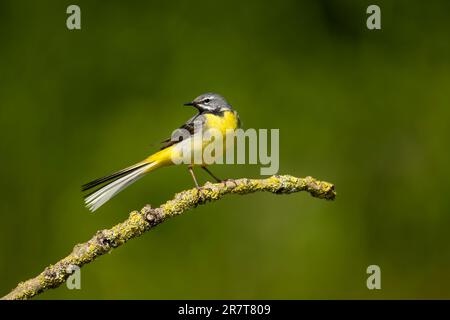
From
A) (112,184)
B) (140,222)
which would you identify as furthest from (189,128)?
(140,222)

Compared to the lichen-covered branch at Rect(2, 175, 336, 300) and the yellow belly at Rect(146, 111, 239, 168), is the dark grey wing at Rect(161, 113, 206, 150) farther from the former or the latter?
the lichen-covered branch at Rect(2, 175, 336, 300)

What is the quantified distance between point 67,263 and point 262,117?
2.22m

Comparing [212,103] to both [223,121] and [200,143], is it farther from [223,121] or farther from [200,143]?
[200,143]

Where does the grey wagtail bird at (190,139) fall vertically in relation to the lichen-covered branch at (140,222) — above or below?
above

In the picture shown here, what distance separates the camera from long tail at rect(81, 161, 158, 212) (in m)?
2.55

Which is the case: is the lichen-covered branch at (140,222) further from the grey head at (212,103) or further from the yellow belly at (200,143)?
the grey head at (212,103)

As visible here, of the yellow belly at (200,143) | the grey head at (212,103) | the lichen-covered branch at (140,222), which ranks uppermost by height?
the grey head at (212,103)

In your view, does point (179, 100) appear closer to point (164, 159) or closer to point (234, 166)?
point (234, 166)

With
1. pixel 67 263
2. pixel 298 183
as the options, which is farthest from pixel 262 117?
pixel 67 263

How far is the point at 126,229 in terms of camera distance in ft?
6.62

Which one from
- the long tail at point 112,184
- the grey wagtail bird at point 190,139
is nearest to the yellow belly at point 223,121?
the grey wagtail bird at point 190,139

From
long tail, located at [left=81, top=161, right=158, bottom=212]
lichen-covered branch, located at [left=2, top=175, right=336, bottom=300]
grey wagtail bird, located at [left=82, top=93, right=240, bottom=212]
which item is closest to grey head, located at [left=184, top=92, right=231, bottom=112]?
grey wagtail bird, located at [left=82, top=93, right=240, bottom=212]

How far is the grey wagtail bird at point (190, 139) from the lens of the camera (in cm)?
276

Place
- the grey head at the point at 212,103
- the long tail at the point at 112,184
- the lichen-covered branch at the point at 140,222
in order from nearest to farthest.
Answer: the lichen-covered branch at the point at 140,222
the long tail at the point at 112,184
the grey head at the point at 212,103
